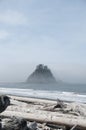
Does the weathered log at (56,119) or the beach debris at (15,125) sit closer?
the beach debris at (15,125)

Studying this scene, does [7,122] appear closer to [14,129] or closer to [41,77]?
[14,129]

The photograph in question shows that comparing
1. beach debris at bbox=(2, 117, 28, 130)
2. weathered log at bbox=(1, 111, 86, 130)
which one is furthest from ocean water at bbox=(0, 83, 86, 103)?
beach debris at bbox=(2, 117, 28, 130)

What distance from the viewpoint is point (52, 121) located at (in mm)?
14961

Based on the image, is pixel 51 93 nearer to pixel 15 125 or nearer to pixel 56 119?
pixel 56 119

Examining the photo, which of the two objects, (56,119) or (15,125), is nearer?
(15,125)

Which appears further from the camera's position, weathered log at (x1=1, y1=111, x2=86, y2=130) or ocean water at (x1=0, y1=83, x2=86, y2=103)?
ocean water at (x1=0, y1=83, x2=86, y2=103)

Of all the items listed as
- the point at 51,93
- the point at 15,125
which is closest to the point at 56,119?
the point at 15,125

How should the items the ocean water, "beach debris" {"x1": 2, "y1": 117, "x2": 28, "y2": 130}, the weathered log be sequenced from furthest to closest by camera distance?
the ocean water
the weathered log
"beach debris" {"x1": 2, "y1": 117, "x2": 28, "y2": 130}

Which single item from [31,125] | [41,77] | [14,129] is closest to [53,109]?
[31,125]

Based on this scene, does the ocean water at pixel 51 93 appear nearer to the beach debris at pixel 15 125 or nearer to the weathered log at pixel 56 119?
the weathered log at pixel 56 119

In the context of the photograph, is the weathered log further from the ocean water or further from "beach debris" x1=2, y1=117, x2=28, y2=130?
the ocean water

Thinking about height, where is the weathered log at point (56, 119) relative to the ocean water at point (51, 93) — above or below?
below

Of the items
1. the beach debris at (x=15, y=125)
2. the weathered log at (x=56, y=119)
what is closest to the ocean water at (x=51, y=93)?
the weathered log at (x=56, y=119)

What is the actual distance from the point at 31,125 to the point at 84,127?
2670 millimetres
